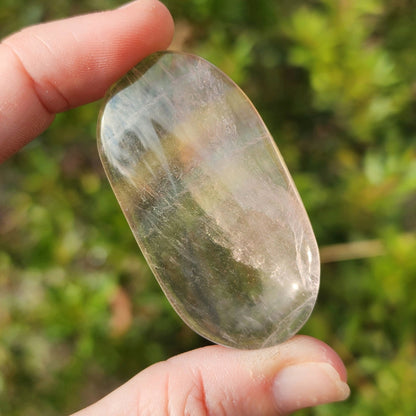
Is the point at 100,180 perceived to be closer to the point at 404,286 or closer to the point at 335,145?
the point at 335,145

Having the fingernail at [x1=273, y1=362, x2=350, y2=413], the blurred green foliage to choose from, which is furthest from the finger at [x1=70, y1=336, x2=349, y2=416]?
the blurred green foliage

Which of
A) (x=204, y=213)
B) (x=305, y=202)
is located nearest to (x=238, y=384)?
(x=204, y=213)

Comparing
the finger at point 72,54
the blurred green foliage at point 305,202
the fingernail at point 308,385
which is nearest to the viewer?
the fingernail at point 308,385

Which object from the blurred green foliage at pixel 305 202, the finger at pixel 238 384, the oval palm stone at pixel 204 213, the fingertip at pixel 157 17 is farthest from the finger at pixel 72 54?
the finger at pixel 238 384

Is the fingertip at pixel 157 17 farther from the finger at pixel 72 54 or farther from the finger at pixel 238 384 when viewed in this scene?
the finger at pixel 238 384

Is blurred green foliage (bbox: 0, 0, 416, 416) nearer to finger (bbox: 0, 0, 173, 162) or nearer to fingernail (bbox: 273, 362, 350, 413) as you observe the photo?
finger (bbox: 0, 0, 173, 162)

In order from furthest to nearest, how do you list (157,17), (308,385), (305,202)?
(305,202)
(157,17)
(308,385)

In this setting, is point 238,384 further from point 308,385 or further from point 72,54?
point 72,54
